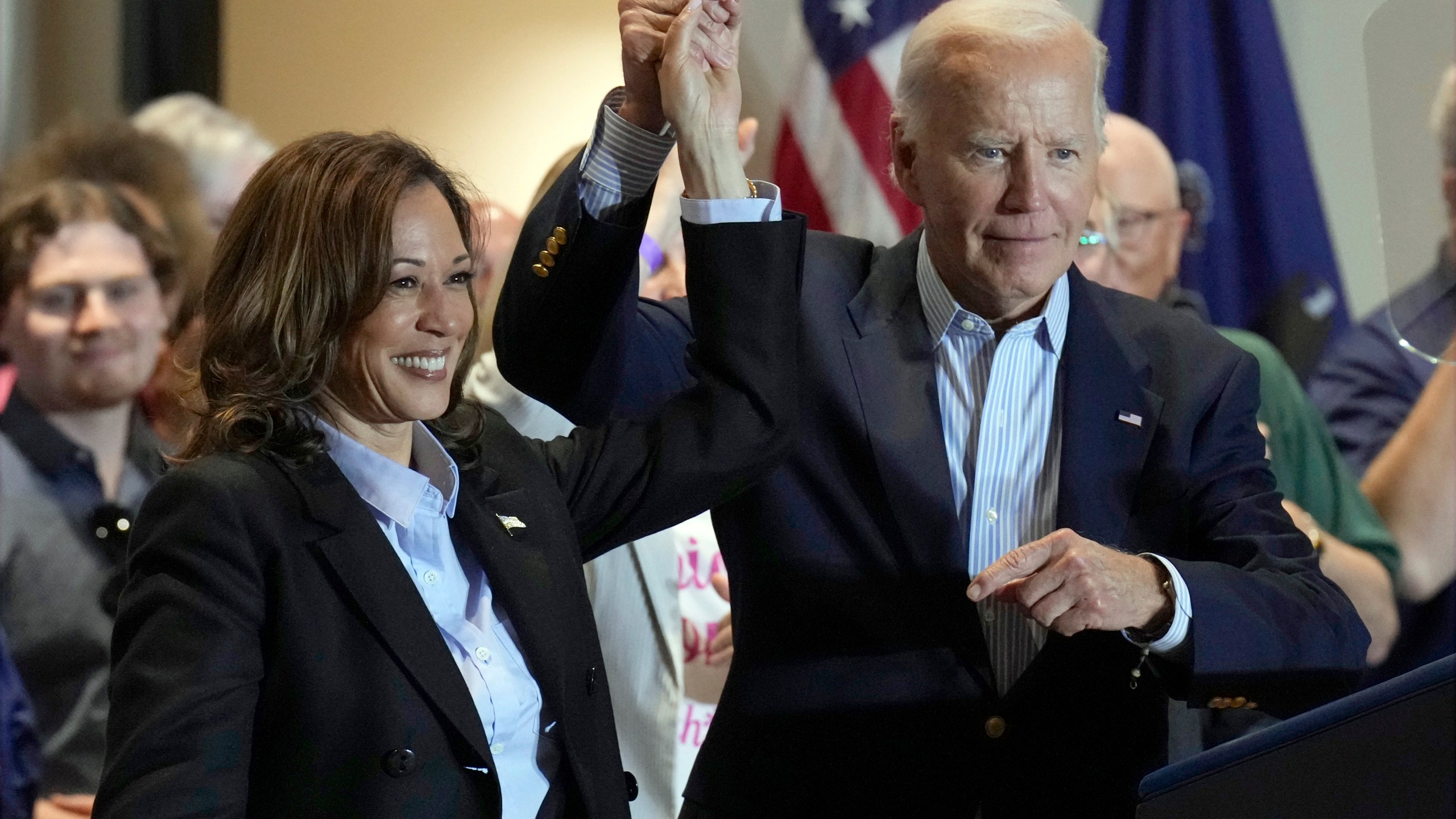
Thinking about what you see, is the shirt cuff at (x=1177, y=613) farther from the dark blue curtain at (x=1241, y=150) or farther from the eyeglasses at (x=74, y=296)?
the eyeglasses at (x=74, y=296)

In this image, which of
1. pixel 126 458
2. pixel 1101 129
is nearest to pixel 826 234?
pixel 1101 129

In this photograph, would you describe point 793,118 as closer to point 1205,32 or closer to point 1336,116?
point 1205,32

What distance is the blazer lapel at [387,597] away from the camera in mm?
1300

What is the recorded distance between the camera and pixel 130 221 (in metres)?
3.22

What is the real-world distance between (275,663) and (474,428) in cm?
37

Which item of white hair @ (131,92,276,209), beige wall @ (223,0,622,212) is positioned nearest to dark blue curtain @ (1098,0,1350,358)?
beige wall @ (223,0,622,212)

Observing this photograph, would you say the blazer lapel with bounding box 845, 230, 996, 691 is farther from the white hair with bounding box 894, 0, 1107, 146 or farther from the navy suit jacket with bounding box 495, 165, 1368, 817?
the white hair with bounding box 894, 0, 1107, 146

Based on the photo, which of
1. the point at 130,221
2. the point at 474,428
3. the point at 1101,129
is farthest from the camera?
the point at 130,221

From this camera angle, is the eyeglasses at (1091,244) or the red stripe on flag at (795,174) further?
the red stripe on flag at (795,174)

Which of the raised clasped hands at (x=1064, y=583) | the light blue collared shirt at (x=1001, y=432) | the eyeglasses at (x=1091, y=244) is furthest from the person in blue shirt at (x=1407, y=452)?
the raised clasped hands at (x=1064, y=583)

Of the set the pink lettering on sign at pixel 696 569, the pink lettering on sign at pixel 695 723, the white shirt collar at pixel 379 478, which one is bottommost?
the pink lettering on sign at pixel 695 723

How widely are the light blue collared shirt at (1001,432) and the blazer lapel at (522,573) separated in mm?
413

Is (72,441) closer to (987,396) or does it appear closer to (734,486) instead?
(734,486)

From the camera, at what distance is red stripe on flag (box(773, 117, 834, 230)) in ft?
11.8
